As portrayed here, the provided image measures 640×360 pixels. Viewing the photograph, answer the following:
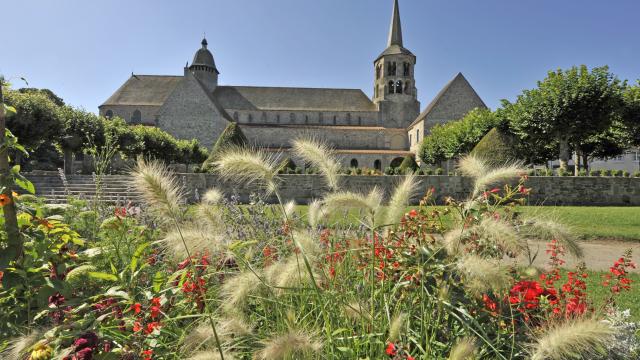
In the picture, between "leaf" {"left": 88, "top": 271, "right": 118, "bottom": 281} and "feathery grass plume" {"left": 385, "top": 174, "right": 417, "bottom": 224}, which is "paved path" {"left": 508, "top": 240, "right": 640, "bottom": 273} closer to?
"feathery grass plume" {"left": 385, "top": 174, "right": 417, "bottom": 224}

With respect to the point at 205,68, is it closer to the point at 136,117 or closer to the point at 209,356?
the point at 136,117

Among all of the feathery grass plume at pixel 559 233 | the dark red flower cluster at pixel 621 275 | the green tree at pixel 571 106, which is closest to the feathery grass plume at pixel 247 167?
the feathery grass plume at pixel 559 233

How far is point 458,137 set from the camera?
32812 mm

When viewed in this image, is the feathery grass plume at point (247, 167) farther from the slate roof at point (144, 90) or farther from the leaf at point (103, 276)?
the slate roof at point (144, 90)

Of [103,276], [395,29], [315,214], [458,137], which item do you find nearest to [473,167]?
[315,214]

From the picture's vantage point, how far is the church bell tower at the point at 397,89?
49569mm

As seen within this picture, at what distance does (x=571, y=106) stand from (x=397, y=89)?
28.1m

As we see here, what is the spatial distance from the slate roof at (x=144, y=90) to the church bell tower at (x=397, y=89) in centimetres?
2798

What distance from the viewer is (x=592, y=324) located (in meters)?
1.24

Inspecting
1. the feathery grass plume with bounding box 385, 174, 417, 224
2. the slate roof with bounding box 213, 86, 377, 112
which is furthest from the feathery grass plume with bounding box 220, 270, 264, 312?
the slate roof with bounding box 213, 86, 377, 112

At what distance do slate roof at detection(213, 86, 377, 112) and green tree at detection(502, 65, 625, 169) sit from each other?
27.1 metres

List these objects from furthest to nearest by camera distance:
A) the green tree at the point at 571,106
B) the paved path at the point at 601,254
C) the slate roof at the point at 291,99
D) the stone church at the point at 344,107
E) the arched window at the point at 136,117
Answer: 1. the slate roof at the point at 291,99
2. the arched window at the point at 136,117
3. the stone church at the point at 344,107
4. the green tree at the point at 571,106
5. the paved path at the point at 601,254

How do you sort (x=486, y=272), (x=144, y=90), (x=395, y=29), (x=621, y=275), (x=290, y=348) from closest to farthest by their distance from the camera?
(x=290, y=348) → (x=486, y=272) → (x=621, y=275) → (x=144, y=90) → (x=395, y=29)

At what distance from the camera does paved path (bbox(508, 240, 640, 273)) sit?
6338mm
